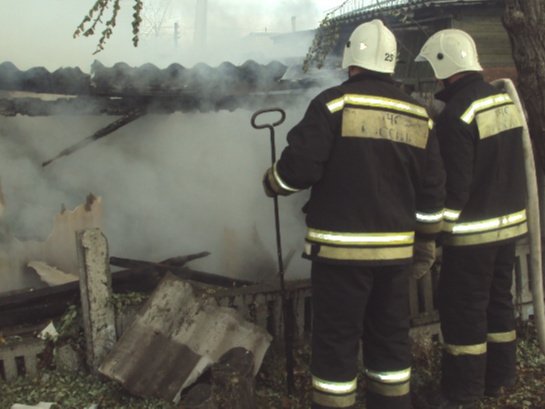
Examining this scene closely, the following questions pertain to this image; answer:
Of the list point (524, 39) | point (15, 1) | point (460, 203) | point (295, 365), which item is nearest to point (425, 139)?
point (460, 203)

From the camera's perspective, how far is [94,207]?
5.70 meters

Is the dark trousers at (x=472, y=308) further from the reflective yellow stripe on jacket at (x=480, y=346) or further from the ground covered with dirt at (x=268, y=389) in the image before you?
the ground covered with dirt at (x=268, y=389)

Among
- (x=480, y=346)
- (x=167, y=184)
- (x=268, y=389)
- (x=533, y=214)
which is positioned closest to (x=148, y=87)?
(x=167, y=184)

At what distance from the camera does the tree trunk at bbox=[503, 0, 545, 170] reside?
434cm

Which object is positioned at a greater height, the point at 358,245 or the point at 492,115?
the point at 492,115

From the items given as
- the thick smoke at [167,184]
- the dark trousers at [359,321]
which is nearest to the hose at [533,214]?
the dark trousers at [359,321]

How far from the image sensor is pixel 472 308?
12.4ft

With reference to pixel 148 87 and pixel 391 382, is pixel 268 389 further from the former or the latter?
pixel 148 87

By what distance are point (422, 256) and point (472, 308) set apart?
50 cm

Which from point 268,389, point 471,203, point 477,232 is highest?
point 471,203

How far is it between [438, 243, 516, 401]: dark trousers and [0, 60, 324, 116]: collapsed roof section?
2.51 m

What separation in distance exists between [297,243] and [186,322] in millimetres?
2429

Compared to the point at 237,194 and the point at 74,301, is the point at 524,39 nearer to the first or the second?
the point at 237,194

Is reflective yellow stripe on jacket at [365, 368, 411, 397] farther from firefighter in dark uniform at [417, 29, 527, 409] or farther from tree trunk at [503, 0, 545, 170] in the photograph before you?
tree trunk at [503, 0, 545, 170]
